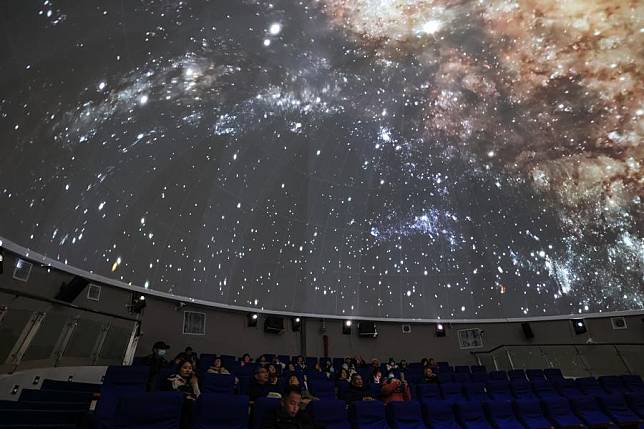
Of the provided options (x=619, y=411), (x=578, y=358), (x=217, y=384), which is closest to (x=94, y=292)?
(x=217, y=384)

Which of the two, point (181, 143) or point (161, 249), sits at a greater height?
point (181, 143)

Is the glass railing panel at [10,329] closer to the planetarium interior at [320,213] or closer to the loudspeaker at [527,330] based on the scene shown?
the planetarium interior at [320,213]

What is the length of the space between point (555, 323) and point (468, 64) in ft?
40.5

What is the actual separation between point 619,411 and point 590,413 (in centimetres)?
90

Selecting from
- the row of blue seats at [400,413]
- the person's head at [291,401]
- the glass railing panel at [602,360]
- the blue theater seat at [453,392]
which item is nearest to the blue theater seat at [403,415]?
the row of blue seats at [400,413]

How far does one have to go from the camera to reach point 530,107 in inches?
513

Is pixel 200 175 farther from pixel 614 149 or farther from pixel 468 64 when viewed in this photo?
pixel 614 149

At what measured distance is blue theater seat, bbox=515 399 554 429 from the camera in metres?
7.99

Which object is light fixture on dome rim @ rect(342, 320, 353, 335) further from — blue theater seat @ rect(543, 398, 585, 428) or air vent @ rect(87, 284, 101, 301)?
air vent @ rect(87, 284, 101, 301)

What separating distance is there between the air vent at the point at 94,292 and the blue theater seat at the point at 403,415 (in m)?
9.16

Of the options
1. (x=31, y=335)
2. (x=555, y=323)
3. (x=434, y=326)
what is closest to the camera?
(x=31, y=335)

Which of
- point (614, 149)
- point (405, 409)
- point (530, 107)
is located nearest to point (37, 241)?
point (405, 409)

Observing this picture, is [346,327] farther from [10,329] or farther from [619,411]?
[10,329]

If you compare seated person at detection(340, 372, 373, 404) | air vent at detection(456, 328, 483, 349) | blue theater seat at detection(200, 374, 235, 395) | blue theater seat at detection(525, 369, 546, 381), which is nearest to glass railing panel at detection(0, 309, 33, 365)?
blue theater seat at detection(200, 374, 235, 395)
